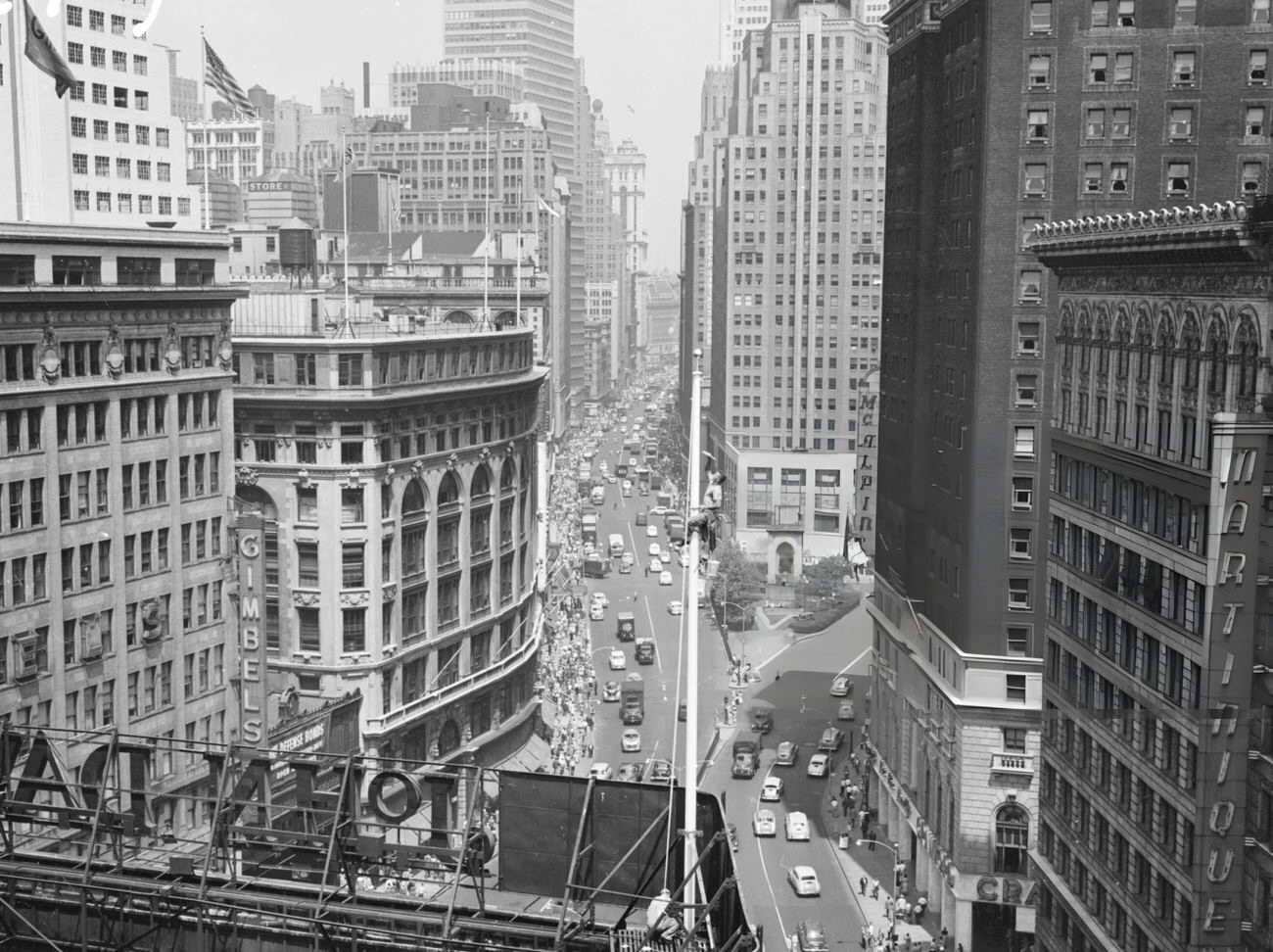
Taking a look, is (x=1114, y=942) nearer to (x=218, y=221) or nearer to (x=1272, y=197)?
(x=1272, y=197)

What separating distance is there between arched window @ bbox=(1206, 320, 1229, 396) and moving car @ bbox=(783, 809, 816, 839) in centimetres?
4732

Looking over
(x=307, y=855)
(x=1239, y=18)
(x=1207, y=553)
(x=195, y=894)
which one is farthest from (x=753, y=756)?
(x=195, y=894)

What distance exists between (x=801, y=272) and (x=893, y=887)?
101899 millimetres

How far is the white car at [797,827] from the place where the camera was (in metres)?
88.4

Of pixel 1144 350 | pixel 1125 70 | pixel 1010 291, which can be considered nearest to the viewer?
pixel 1144 350

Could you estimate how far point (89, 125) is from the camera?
74375 millimetres

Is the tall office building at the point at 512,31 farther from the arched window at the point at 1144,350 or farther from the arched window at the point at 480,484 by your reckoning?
the arched window at the point at 1144,350

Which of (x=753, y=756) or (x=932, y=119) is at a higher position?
(x=932, y=119)

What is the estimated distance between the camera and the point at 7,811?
33.1m

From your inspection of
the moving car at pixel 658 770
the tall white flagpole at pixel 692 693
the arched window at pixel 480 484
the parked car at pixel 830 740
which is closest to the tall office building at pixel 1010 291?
the moving car at pixel 658 770

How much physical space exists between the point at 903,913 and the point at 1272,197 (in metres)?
44.4

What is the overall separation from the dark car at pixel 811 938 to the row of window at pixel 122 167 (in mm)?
43414

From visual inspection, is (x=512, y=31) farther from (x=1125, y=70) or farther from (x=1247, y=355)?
(x=1247, y=355)

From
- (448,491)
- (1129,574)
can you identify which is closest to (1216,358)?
(1129,574)
